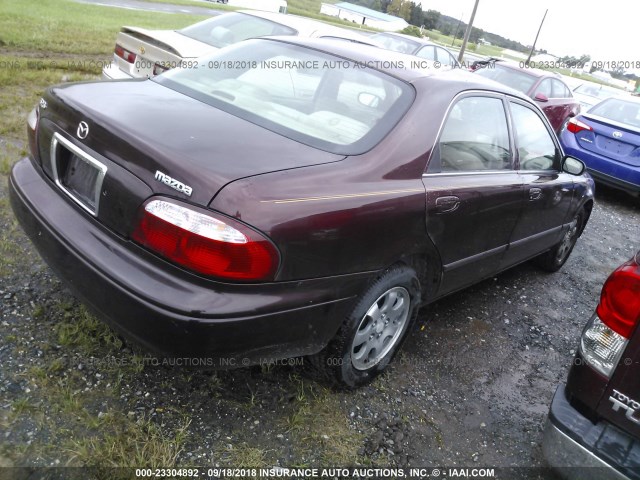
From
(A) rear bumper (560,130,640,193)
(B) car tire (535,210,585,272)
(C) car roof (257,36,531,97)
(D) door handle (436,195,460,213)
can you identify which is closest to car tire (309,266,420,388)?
(D) door handle (436,195,460,213)

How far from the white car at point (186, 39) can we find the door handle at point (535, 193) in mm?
2137

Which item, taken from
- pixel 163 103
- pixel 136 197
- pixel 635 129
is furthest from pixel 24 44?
pixel 635 129

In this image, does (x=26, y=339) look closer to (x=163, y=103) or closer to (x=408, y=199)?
(x=163, y=103)

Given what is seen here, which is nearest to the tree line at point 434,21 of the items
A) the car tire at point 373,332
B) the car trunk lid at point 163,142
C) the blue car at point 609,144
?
the blue car at point 609,144

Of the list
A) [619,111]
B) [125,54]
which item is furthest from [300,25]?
[619,111]

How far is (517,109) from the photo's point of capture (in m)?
3.62

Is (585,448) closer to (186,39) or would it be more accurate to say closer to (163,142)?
(163,142)

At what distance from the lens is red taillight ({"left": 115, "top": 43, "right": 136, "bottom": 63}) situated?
5707mm

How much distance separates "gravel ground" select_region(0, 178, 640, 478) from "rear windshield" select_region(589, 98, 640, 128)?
592 cm

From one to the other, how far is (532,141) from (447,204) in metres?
1.44

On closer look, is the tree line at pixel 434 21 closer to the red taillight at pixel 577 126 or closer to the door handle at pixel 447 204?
the red taillight at pixel 577 126

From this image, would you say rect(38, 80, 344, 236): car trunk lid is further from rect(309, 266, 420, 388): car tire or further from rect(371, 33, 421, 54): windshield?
rect(371, 33, 421, 54): windshield

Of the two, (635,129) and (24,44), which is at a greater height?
(635,129)

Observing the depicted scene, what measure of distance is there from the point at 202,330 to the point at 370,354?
1147mm
